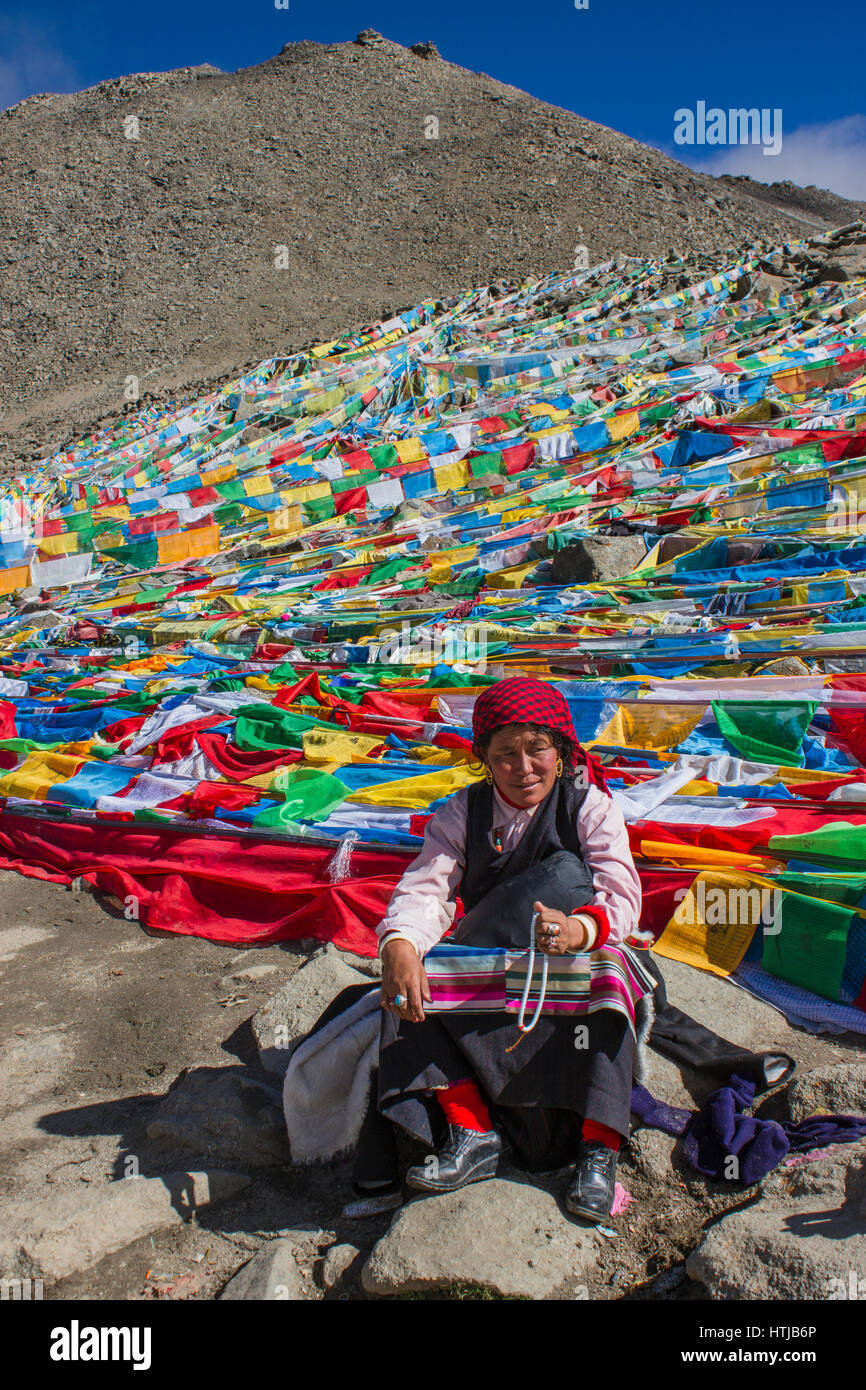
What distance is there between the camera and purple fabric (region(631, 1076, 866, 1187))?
96.3 inches

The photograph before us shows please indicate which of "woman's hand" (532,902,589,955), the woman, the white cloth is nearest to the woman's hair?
the woman

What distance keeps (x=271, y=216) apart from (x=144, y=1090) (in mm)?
47258

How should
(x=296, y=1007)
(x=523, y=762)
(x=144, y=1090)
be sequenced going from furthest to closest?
(x=296, y=1007) → (x=144, y=1090) → (x=523, y=762)

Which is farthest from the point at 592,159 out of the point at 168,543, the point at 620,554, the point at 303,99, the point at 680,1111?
the point at 680,1111

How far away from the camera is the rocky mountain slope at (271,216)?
35750 millimetres

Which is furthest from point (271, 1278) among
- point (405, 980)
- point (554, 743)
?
point (554, 743)

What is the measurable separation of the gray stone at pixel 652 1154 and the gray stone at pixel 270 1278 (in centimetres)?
87

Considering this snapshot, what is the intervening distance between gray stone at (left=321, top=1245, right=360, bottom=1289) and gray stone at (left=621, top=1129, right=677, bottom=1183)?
28.7 inches

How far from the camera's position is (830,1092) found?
2602 millimetres

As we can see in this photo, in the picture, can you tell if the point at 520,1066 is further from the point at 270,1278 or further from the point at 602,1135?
the point at 270,1278

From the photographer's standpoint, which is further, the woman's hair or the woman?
the woman's hair

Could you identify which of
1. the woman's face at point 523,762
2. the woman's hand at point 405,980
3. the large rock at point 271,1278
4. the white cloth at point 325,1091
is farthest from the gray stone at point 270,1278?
the woman's face at point 523,762

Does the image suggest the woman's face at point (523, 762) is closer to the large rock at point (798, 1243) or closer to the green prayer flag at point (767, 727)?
the large rock at point (798, 1243)

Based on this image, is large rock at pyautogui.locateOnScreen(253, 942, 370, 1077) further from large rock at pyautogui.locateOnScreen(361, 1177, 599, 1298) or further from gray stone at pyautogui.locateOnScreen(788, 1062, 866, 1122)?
gray stone at pyautogui.locateOnScreen(788, 1062, 866, 1122)
